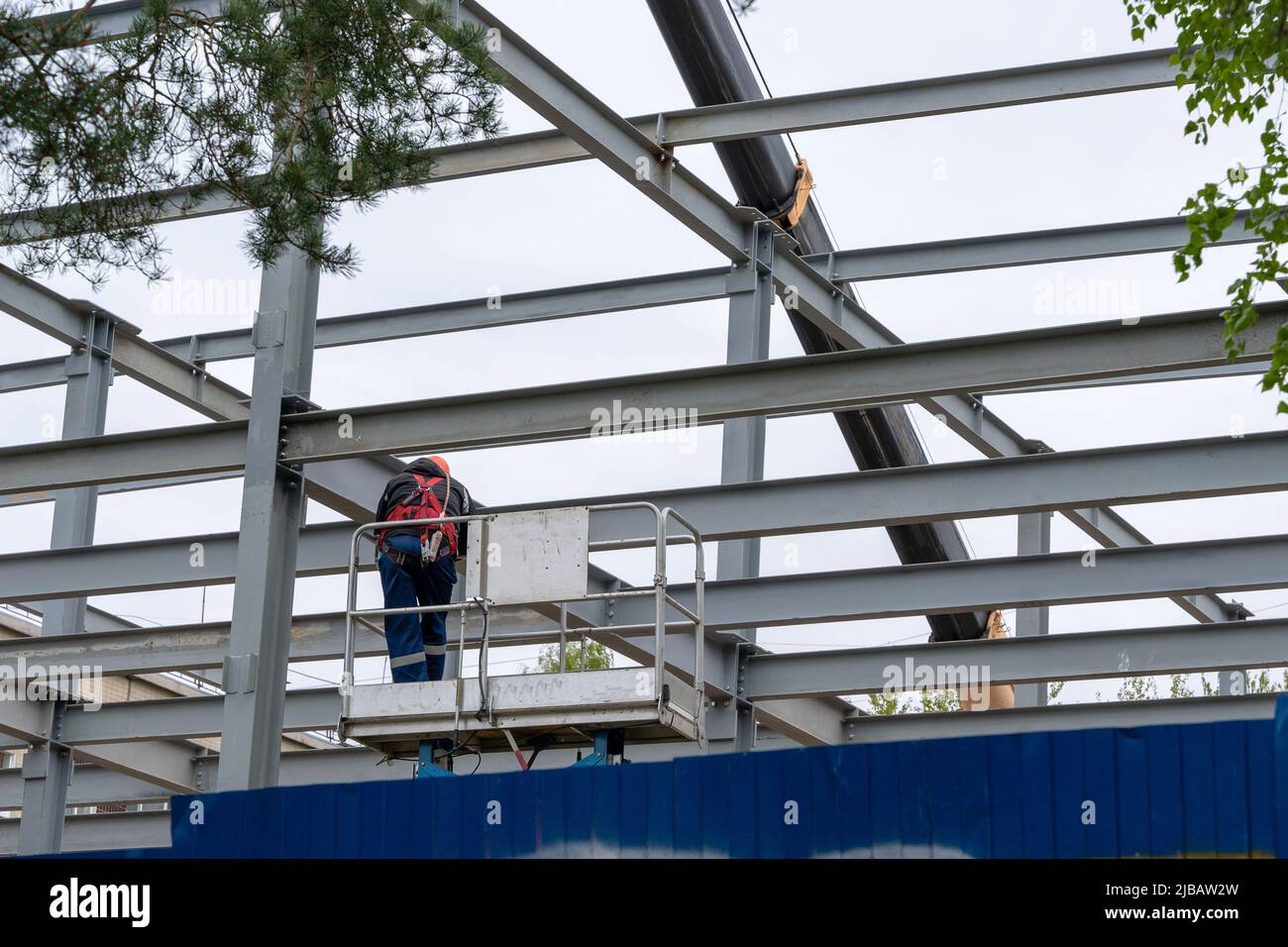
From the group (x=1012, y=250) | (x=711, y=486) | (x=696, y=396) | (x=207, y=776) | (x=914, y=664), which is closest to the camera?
(x=696, y=396)

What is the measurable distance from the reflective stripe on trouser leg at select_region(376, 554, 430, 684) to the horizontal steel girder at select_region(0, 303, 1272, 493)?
103 cm

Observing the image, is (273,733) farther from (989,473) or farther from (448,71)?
(989,473)

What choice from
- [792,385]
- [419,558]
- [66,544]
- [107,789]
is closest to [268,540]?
[419,558]

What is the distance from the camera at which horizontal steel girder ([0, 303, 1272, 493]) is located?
1134 centimetres

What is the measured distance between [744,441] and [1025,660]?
334 cm

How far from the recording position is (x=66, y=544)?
18.9 meters

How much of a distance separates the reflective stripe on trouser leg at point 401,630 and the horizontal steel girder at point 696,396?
3.38 feet

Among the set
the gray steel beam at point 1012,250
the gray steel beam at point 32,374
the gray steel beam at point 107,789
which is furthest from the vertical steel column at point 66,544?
the gray steel beam at point 1012,250

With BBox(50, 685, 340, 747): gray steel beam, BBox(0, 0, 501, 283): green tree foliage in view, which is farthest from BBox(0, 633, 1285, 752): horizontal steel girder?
BBox(0, 0, 501, 283): green tree foliage

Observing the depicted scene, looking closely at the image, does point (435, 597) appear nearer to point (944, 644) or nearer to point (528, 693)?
point (528, 693)

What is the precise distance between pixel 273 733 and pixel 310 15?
5095 millimetres

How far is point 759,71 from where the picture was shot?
61.9 ft

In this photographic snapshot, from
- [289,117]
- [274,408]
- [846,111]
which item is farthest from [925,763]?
[846,111]
